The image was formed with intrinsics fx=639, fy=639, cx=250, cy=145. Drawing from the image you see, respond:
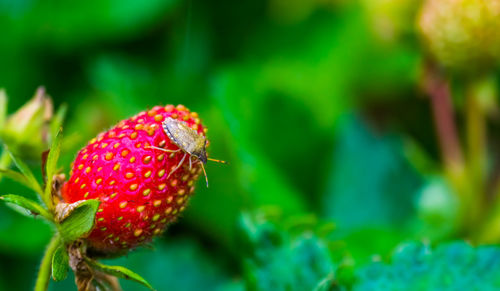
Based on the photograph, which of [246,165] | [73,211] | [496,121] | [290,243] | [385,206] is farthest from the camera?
[496,121]

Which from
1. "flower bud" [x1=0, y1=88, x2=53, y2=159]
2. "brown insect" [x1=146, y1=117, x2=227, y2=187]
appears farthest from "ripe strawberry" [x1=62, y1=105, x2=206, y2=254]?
"flower bud" [x1=0, y1=88, x2=53, y2=159]

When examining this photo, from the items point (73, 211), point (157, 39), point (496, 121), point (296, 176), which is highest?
point (496, 121)

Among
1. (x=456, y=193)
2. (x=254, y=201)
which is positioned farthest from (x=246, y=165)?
(x=456, y=193)

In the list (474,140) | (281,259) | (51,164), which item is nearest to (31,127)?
(51,164)

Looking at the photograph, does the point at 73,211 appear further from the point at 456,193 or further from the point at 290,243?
the point at 456,193

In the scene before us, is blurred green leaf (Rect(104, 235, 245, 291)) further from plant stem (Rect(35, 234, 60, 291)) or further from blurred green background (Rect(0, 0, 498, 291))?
plant stem (Rect(35, 234, 60, 291))

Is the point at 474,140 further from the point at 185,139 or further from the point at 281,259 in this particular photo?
the point at 185,139
